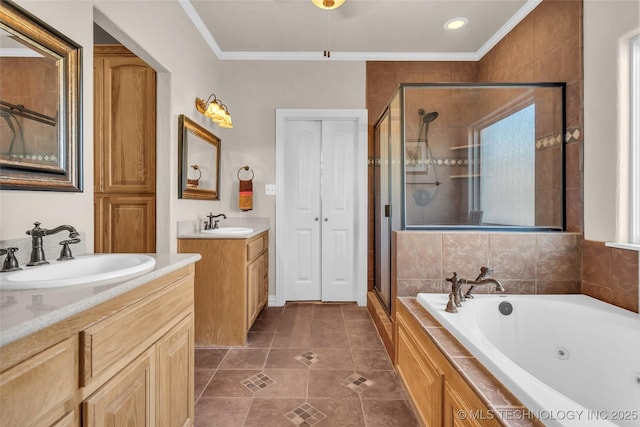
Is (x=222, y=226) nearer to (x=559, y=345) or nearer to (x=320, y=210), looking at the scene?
(x=320, y=210)

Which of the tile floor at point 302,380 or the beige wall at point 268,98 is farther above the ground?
the beige wall at point 268,98

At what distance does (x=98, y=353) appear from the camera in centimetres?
76

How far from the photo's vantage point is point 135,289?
93 centimetres

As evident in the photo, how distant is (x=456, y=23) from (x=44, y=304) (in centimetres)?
318

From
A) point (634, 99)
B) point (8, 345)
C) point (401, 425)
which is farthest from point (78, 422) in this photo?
point (634, 99)

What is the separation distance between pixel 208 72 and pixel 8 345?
9.03 ft

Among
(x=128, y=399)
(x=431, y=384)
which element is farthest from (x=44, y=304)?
(x=431, y=384)

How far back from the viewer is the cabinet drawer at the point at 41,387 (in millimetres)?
537

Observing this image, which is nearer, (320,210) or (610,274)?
(610,274)

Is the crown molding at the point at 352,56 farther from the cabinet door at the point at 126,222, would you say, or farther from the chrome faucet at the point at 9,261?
the chrome faucet at the point at 9,261

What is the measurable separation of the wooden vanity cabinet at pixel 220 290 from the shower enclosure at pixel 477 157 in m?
1.17

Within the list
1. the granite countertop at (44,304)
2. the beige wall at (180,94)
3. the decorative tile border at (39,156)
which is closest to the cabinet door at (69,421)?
the granite countertop at (44,304)

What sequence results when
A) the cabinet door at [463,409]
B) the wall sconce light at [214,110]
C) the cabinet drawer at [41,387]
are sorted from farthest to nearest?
the wall sconce light at [214,110]
the cabinet door at [463,409]
the cabinet drawer at [41,387]

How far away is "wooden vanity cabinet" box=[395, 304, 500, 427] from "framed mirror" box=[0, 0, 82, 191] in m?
1.66
